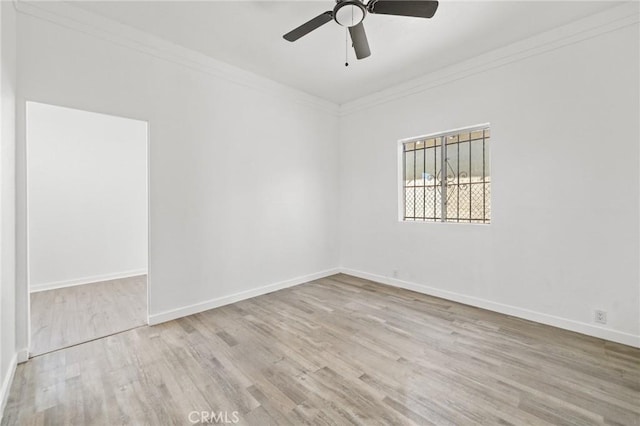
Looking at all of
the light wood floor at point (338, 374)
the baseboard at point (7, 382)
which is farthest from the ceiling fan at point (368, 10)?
the baseboard at point (7, 382)

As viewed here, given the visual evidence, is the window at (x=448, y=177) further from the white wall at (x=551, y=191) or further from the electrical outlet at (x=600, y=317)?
the electrical outlet at (x=600, y=317)

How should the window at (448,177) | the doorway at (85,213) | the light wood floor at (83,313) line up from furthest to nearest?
the doorway at (85,213) < the window at (448,177) < the light wood floor at (83,313)

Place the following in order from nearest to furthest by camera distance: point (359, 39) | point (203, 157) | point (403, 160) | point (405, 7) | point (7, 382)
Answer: point (7, 382) → point (405, 7) → point (359, 39) → point (203, 157) → point (403, 160)

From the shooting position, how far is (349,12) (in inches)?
79.9

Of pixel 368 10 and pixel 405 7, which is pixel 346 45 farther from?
pixel 405 7

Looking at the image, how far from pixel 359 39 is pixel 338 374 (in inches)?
105

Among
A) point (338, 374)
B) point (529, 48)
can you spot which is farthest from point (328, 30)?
point (338, 374)

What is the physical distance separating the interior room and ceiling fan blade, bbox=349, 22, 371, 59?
27mm

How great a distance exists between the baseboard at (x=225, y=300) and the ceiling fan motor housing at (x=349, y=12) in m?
3.20

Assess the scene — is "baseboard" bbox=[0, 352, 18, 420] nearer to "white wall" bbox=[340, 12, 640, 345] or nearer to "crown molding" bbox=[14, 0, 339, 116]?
"crown molding" bbox=[14, 0, 339, 116]

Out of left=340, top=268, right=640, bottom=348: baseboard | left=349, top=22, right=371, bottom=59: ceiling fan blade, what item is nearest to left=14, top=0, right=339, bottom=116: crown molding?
left=349, top=22, right=371, bottom=59: ceiling fan blade

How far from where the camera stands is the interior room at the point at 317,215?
1.97 m

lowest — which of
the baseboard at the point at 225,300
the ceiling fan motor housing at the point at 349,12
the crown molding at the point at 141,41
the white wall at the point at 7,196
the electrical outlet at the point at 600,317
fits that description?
the baseboard at the point at 225,300

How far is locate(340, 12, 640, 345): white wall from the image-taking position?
8.34 ft
